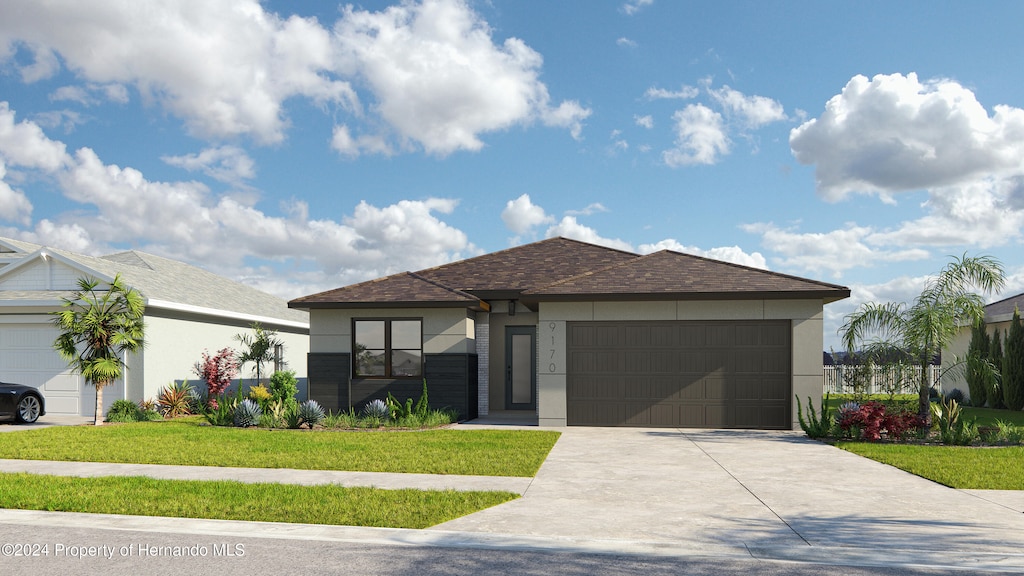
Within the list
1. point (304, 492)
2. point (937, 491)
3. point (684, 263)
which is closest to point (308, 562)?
point (304, 492)

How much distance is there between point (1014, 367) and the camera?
2444 cm

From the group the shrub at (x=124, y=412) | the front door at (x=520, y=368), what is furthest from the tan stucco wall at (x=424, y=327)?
the shrub at (x=124, y=412)

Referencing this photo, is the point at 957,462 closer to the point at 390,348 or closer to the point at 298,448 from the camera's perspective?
the point at 298,448

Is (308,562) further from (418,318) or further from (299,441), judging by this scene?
(418,318)

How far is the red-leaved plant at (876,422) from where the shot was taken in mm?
14772

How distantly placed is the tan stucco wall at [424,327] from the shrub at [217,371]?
4.23 metres

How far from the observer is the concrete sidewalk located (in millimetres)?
6668

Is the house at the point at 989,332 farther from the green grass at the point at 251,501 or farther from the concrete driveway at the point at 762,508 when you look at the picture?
the green grass at the point at 251,501

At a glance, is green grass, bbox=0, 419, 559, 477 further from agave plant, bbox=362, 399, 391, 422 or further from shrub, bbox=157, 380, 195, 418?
shrub, bbox=157, 380, 195, 418

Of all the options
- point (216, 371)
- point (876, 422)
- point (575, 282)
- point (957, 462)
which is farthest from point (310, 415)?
point (957, 462)

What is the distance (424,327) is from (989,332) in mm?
21219

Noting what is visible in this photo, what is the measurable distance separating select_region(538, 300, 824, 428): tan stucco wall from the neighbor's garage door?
40.3 ft

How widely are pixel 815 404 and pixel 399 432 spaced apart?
9.01m

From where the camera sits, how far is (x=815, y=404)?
16625 millimetres
